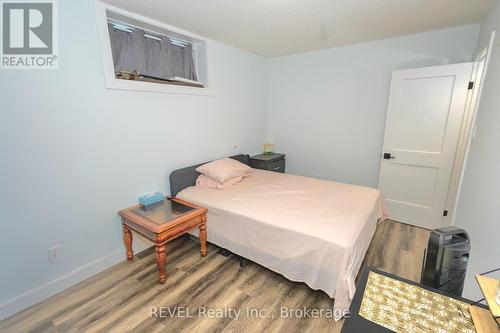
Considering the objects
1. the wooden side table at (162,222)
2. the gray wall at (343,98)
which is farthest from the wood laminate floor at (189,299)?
the gray wall at (343,98)

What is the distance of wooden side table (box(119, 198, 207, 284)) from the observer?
186 centimetres

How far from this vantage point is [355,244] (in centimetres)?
159

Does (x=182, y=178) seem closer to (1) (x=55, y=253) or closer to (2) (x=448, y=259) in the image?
(1) (x=55, y=253)

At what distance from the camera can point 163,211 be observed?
2.15 meters

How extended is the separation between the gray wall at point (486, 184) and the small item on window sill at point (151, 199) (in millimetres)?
2622

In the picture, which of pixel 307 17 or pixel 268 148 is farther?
pixel 268 148

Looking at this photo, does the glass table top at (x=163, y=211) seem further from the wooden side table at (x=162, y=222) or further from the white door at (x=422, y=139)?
the white door at (x=422, y=139)

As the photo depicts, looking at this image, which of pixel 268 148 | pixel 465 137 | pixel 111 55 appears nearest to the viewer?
pixel 111 55

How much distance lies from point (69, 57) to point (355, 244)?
8.65ft

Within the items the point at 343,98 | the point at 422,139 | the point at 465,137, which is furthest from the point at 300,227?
the point at 343,98

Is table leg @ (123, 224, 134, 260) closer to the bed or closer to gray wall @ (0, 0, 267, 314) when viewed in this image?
gray wall @ (0, 0, 267, 314)

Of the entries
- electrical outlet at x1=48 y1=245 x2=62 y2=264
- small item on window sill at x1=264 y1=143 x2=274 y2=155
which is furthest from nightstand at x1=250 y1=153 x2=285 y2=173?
electrical outlet at x1=48 y1=245 x2=62 y2=264

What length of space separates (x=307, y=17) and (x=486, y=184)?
205 centimetres

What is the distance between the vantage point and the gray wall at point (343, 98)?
2689 mm
